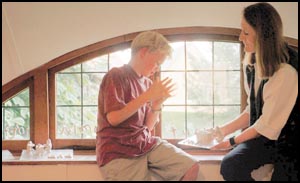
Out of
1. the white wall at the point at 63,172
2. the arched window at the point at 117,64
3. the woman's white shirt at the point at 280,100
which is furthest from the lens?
the arched window at the point at 117,64

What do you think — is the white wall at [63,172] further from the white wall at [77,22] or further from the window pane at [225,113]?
the white wall at [77,22]

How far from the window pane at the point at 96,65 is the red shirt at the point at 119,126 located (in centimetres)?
50

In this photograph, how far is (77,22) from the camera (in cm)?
221

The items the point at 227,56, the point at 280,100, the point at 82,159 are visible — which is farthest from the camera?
the point at 227,56

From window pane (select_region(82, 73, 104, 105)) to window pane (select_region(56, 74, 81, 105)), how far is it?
37 millimetres

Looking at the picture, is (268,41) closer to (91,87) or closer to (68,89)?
(91,87)

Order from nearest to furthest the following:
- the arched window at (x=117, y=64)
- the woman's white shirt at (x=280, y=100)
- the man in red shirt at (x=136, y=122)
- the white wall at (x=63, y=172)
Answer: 1. the woman's white shirt at (x=280, y=100)
2. the man in red shirt at (x=136, y=122)
3. the white wall at (x=63, y=172)
4. the arched window at (x=117, y=64)

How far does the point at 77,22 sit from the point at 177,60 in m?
0.64

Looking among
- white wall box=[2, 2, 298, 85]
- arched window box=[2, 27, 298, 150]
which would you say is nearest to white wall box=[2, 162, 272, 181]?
arched window box=[2, 27, 298, 150]

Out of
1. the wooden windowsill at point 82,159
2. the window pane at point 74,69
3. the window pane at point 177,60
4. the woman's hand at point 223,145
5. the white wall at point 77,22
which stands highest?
the white wall at point 77,22

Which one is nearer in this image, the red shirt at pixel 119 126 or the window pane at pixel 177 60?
the red shirt at pixel 119 126

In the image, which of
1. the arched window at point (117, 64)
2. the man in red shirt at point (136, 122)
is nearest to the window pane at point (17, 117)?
the arched window at point (117, 64)

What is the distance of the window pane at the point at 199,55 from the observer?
232 cm

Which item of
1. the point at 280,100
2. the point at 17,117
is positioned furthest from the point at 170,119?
the point at 17,117
